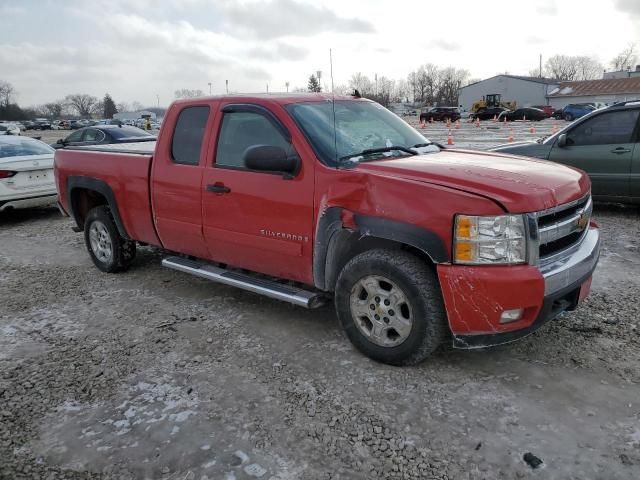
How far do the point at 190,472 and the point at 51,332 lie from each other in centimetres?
242

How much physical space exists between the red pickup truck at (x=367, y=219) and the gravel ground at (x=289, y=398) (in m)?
0.36

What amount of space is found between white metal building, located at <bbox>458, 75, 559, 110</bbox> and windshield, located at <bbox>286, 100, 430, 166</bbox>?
79723mm

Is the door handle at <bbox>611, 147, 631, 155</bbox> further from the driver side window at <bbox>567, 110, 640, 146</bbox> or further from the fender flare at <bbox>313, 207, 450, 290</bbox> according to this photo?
the fender flare at <bbox>313, 207, 450, 290</bbox>

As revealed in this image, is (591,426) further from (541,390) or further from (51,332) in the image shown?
(51,332)

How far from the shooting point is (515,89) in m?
82.3

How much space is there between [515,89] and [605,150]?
82.0 meters

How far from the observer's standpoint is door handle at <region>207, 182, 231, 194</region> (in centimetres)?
435

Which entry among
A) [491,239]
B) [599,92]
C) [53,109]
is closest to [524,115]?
[599,92]

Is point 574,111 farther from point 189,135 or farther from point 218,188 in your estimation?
point 218,188

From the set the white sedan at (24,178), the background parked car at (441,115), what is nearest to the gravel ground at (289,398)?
the white sedan at (24,178)

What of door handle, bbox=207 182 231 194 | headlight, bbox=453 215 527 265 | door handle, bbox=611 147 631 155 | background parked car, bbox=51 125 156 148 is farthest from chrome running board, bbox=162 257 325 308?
background parked car, bbox=51 125 156 148

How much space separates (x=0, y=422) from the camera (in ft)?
10.5

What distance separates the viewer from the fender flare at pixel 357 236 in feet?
10.7

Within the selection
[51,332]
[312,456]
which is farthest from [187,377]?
[51,332]
